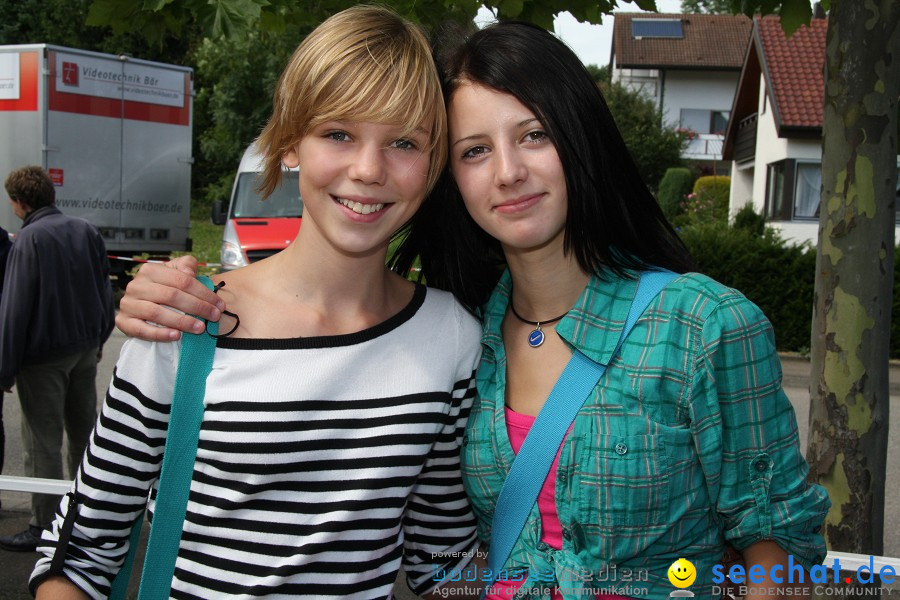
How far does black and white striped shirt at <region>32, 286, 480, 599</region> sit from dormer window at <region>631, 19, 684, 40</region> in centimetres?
4937

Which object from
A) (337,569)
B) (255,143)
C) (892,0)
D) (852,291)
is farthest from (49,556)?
(892,0)

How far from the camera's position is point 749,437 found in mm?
1867

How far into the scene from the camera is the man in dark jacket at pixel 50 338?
5.36 meters

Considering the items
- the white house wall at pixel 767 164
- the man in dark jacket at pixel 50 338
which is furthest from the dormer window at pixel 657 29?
the man in dark jacket at pixel 50 338

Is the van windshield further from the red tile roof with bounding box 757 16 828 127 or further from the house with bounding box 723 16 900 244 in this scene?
the red tile roof with bounding box 757 16 828 127

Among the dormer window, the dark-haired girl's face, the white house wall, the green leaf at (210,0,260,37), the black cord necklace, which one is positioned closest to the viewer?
the dark-haired girl's face

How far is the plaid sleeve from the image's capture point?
72.6 inches

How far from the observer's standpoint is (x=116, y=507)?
5.71 feet

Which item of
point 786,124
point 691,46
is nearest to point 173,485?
point 786,124

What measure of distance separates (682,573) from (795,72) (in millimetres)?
22608

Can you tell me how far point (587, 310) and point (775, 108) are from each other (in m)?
20.5

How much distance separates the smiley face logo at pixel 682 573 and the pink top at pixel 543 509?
0.39ft

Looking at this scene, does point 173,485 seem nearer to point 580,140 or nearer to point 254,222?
point 580,140

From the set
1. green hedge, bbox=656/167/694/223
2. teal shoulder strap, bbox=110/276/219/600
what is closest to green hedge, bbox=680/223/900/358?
teal shoulder strap, bbox=110/276/219/600
